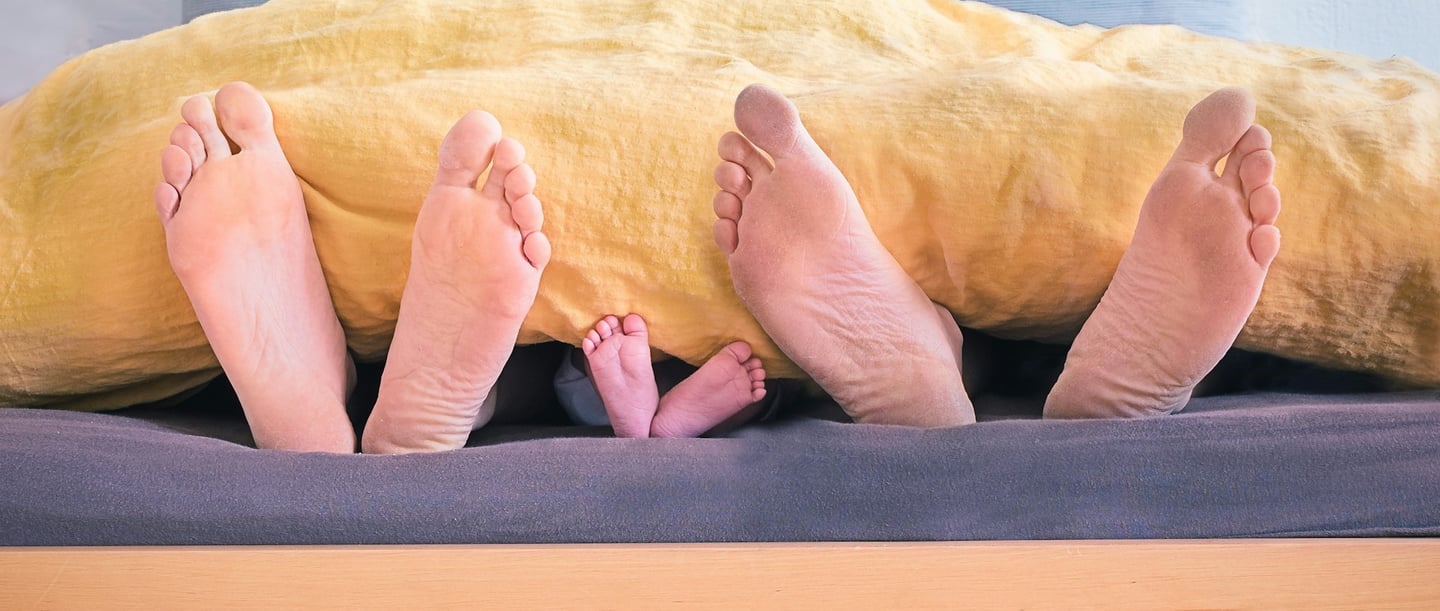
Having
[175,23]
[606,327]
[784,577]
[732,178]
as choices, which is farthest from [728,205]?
[175,23]

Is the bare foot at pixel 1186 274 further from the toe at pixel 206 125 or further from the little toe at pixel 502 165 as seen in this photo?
the toe at pixel 206 125

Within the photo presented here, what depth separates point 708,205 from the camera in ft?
2.56

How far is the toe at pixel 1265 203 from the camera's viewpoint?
664 millimetres

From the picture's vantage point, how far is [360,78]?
3.03 feet

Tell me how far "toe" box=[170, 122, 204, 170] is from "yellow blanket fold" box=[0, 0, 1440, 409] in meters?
0.06

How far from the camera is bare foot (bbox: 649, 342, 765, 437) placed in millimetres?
796

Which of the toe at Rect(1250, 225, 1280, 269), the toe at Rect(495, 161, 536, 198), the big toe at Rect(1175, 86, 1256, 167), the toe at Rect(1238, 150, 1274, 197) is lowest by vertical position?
the toe at Rect(495, 161, 536, 198)

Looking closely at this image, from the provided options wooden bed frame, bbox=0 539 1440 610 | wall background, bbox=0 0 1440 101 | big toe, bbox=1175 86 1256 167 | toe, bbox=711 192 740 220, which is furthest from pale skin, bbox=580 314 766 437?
wall background, bbox=0 0 1440 101

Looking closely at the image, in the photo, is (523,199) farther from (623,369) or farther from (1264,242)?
(1264,242)

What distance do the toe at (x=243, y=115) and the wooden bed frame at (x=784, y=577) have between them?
0.32 meters

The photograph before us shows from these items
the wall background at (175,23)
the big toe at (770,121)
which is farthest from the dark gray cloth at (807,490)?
the wall background at (175,23)

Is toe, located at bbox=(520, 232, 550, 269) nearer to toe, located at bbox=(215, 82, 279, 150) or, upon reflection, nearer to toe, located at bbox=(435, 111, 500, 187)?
toe, located at bbox=(435, 111, 500, 187)

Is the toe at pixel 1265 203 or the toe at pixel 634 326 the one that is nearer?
the toe at pixel 1265 203

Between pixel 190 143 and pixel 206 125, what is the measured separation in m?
0.02
